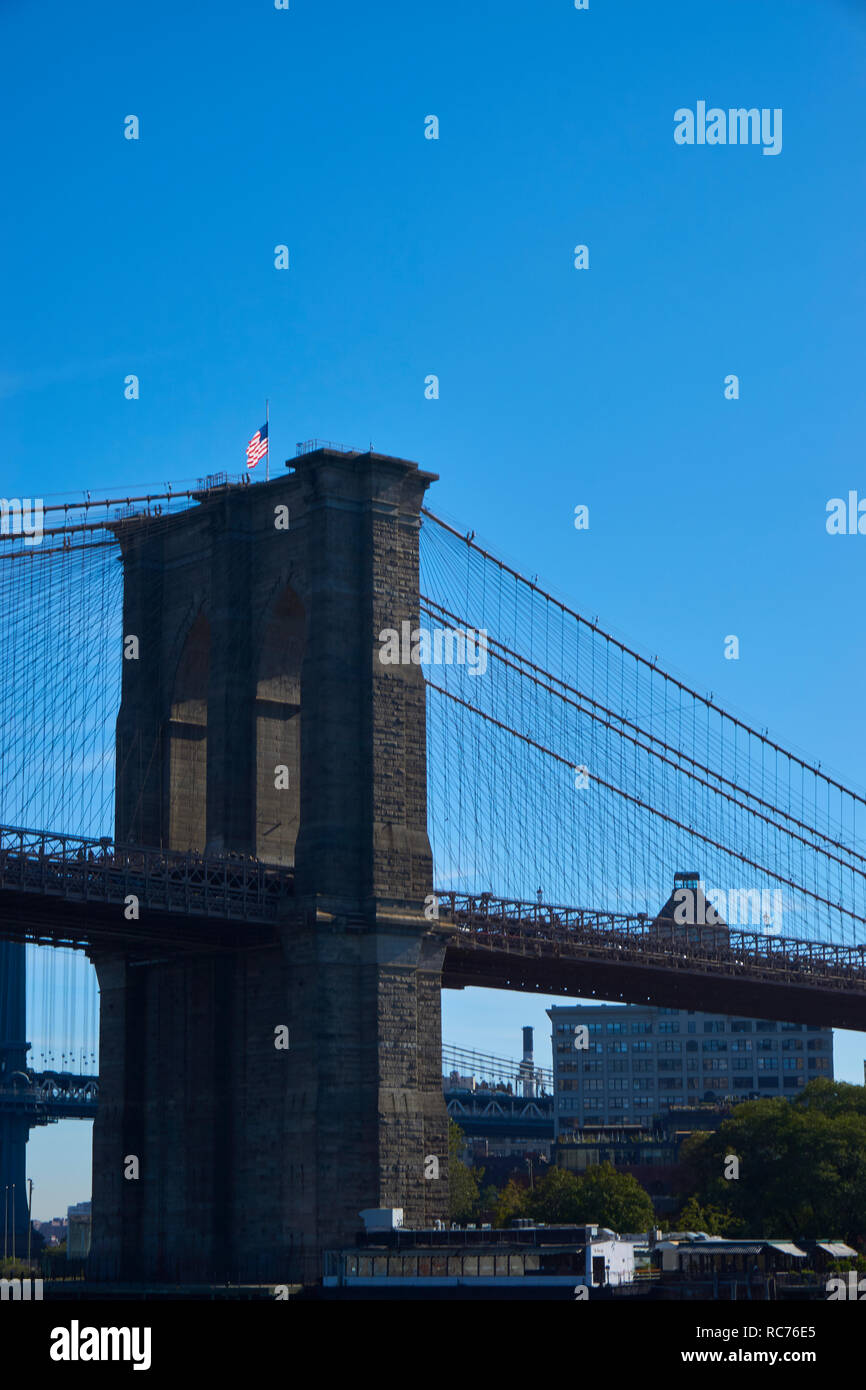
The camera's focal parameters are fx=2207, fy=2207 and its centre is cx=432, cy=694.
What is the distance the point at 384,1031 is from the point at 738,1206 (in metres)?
36.0

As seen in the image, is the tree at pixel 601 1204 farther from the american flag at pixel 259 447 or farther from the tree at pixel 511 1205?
the american flag at pixel 259 447

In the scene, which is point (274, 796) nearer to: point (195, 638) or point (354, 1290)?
point (195, 638)

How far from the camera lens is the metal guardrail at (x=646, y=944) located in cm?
8833

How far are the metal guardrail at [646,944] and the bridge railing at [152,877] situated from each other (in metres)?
8.91

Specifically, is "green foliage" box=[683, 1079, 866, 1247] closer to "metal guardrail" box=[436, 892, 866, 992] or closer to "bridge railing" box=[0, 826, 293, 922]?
"metal guardrail" box=[436, 892, 866, 992]

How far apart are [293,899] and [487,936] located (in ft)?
41.8

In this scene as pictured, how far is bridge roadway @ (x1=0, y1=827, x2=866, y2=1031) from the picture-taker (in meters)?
73.4

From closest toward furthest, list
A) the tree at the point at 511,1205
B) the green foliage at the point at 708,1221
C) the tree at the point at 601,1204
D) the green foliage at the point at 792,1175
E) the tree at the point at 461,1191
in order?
the green foliage at the point at 792,1175, the green foliage at the point at 708,1221, the tree at the point at 601,1204, the tree at the point at 511,1205, the tree at the point at 461,1191

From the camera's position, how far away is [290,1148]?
3004 inches

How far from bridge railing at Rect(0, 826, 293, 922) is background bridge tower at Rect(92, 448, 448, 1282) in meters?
1.22

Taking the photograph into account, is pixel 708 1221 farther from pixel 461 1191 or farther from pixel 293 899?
pixel 461 1191

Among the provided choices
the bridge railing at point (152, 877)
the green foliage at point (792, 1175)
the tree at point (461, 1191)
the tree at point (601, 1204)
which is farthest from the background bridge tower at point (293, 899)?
the tree at point (461, 1191)

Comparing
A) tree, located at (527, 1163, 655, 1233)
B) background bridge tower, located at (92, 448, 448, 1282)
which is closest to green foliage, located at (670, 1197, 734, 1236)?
tree, located at (527, 1163, 655, 1233)
